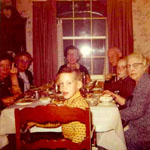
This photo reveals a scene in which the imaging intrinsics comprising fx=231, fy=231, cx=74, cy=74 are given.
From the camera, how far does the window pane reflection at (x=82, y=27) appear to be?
5.91 meters

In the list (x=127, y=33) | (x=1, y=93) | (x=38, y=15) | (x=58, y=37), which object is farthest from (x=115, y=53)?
(x=1, y=93)

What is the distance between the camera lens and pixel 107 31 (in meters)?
5.85

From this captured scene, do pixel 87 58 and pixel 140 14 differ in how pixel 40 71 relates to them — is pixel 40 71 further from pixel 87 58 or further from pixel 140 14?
pixel 140 14

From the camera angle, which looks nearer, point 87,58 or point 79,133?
point 79,133

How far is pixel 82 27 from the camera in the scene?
19.5 feet

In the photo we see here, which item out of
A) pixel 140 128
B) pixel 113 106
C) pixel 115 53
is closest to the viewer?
pixel 140 128

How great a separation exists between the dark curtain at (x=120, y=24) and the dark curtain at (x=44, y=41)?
1352 millimetres

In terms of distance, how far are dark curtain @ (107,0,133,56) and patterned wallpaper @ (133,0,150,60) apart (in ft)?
0.72

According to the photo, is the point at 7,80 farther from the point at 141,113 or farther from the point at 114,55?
the point at 114,55

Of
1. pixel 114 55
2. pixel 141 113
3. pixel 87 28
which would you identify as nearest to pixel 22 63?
pixel 114 55

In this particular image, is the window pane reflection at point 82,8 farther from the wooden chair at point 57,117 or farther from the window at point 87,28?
the wooden chair at point 57,117

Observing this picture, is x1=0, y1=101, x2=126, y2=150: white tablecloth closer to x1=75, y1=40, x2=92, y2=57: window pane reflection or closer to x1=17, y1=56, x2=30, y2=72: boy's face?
x1=17, y1=56, x2=30, y2=72: boy's face

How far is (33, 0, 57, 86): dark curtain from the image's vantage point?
5.57 metres

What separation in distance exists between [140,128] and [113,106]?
0.36 m
